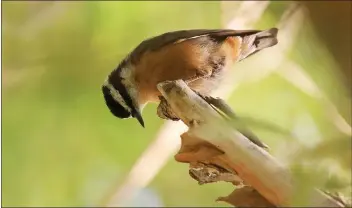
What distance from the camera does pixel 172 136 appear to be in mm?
881

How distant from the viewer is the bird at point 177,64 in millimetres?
640

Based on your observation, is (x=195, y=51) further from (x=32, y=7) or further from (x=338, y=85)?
(x=32, y=7)

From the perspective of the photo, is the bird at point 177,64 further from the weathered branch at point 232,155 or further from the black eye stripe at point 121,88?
the weathered branch at point 232,155

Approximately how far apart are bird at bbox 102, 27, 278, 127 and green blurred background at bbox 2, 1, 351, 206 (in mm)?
228

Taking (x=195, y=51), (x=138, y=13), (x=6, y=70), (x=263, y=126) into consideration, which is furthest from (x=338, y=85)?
(x=6, y=70)

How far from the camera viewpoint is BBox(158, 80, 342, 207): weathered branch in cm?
41

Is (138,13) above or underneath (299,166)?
above

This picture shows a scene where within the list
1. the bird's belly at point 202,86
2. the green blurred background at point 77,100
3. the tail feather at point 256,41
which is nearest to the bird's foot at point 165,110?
the bird's belly at point 202,86

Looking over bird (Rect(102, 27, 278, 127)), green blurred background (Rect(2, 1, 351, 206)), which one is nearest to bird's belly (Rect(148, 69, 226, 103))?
bird (Rect(102, 27, 278, 127))

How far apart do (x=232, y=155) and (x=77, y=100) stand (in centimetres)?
56

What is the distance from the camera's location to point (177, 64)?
0.64 m

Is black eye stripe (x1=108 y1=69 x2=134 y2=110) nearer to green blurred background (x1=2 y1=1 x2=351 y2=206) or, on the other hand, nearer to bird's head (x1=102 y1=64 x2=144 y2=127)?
bird's head (x1=102 y1=64 x2=144 y2=127)

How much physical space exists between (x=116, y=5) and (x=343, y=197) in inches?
25.6

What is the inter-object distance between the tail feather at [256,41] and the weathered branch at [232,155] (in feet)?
0.59
